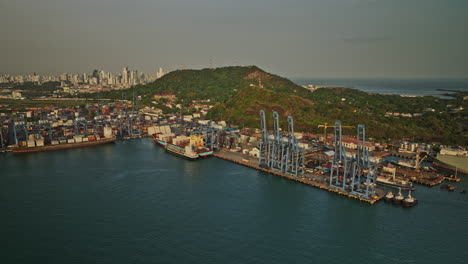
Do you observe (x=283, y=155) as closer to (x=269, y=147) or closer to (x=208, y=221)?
(x=269, y=147)

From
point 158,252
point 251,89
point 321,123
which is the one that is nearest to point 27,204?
point 158,252

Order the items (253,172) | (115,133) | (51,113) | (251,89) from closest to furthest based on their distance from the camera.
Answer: (253,172) < (115,133) < (51,113) < (251,89)

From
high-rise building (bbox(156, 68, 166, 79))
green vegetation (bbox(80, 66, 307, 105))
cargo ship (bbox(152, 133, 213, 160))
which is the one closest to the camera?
cargo ship (bbox(152, 133, 213, 160))

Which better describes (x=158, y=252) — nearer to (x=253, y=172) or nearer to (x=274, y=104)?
(x=253, y=172)

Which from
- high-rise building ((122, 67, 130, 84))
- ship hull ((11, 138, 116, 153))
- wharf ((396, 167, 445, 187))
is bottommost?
wharf ((396, 167, 445, 187))

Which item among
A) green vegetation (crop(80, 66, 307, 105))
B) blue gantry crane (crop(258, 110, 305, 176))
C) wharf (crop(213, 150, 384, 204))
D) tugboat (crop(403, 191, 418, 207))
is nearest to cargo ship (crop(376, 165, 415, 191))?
wharf (crop(213, 150, 384, 204))

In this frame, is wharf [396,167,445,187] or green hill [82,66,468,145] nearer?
wharf [396,167,445,187]

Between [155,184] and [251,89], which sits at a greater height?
[251,89]

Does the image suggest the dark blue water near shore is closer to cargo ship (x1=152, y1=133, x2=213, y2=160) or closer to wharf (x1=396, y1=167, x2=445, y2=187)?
wharf (x1=396, y1=167, x2=445, y2=187)

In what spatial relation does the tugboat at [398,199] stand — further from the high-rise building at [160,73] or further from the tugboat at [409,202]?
the high-rise building at [160,73]
